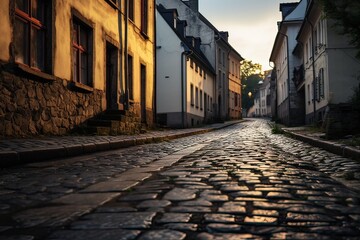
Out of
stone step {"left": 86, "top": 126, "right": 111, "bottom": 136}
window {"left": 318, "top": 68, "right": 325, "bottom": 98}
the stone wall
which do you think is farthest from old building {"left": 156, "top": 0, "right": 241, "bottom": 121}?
the stone wall

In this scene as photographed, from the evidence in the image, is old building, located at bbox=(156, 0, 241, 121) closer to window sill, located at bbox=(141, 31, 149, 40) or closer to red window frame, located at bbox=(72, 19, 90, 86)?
window sill, located at bbox=(141, 31, 149, 40)

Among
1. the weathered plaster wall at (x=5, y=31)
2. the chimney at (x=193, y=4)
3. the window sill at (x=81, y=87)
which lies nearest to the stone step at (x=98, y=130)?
the window sill at (x=81, y=87)

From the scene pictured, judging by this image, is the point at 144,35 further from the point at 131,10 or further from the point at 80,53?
the point at 80,53

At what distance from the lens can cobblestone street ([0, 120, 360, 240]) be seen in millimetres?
2582

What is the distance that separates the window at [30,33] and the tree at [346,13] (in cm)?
804

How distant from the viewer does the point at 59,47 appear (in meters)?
10.9

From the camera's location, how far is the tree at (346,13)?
11.1 metres

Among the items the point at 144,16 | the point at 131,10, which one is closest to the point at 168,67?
the point at 144,16

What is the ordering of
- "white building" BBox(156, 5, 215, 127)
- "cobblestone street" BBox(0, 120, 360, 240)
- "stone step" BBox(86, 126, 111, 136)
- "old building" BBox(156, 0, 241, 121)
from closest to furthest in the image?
Answer: 1. "cobblestone street" BBox(0, 120, 360, 240)
2. "stone step" BBox(86, 126, 111, 136)
3. "white building" BBox(156, 5, 215, 127)
4. "old building" BBox(156, 0, 241, 121)

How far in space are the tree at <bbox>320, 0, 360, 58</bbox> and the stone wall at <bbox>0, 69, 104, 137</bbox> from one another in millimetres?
7729

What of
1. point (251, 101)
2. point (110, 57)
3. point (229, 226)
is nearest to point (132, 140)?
point (110, 57)

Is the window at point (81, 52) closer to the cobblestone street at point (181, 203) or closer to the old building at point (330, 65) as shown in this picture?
the cobblestone street at point (181, 203)

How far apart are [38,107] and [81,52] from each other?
3.68 metres

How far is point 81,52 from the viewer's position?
42.3ft
